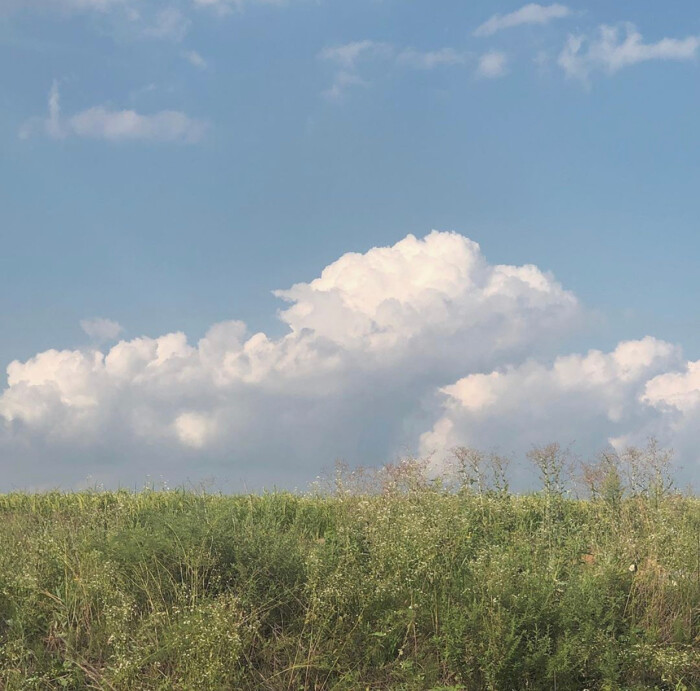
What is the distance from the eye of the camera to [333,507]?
11.0 metres

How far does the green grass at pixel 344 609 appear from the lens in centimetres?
647

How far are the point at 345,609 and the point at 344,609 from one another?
A: 10mm

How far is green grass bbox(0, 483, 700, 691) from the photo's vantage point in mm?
6469

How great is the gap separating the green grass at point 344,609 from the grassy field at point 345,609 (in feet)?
Result: 0.06

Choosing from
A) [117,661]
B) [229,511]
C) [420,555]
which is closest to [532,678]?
[420,555]

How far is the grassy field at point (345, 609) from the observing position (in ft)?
21.2

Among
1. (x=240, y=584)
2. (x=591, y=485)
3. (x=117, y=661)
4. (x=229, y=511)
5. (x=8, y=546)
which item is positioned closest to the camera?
(x=117, y=661)

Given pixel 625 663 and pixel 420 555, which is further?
pixel 420 555

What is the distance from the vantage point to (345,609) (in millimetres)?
7094

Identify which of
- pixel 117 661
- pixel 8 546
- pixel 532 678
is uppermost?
pixel 8 546

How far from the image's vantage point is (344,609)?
23.3 feet

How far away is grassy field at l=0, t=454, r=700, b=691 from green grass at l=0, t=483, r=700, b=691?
2 cm

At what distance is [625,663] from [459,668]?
1.55m

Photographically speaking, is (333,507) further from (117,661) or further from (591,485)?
(117,661)
